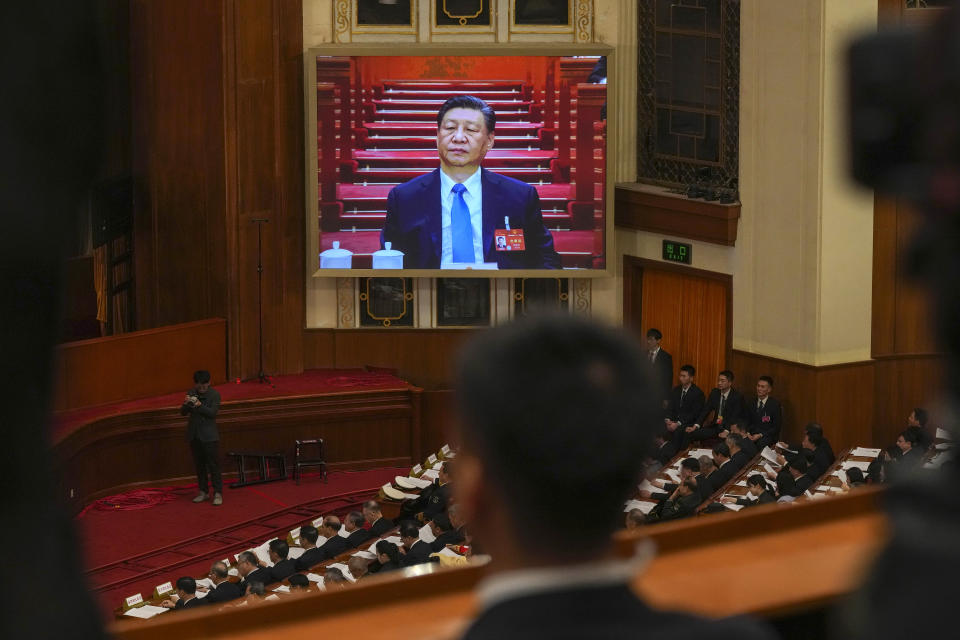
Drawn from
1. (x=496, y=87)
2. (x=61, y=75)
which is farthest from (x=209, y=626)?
(x=496, y=87)

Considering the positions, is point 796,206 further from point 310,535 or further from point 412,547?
point 310,535

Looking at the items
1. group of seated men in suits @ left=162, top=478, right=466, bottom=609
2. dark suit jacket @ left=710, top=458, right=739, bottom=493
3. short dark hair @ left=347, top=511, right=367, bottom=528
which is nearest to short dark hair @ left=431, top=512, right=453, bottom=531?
group of seated men in suits @ left=162, top=478, right=466, bottom=609

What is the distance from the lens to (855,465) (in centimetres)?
1039

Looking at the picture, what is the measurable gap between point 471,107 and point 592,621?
13391mm

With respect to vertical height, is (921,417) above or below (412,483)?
above

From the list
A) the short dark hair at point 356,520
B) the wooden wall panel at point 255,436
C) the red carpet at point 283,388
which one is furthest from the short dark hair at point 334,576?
the red carpet at point 283,388

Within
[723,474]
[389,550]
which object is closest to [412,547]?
[389,550]

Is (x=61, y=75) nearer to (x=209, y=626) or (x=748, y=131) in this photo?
(x=209, y=626)

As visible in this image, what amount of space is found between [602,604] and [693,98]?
13222mm

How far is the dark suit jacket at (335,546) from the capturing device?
32.1ft

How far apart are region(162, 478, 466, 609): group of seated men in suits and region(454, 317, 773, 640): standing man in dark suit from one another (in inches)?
290

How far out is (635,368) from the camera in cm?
90

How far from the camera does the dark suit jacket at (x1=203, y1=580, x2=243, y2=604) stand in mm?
8766

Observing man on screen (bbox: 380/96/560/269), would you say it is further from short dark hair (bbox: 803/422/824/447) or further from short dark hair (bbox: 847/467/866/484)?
short dark hair (bbox: 847/467/866/484)
